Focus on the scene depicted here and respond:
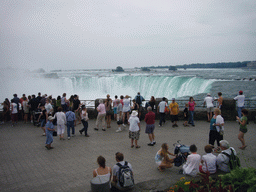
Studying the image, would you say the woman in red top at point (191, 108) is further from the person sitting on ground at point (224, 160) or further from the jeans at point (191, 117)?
the person sitting on ground at point (224, 160)

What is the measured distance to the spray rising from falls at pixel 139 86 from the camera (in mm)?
33188

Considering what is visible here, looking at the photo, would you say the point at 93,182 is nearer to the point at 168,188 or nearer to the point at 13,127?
the point at 168,188

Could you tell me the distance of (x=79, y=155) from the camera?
6863mm

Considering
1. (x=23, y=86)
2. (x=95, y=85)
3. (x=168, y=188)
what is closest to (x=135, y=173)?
Answer: (x=168, y=188)

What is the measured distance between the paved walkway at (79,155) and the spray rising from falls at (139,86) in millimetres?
22691

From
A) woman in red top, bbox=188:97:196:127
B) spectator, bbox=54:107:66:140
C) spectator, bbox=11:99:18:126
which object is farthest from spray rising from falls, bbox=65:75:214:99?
spectator, bbox=54:107:66:140

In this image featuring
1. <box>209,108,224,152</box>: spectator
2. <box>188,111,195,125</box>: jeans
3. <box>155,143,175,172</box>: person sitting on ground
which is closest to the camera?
<box>155,143,175,172</box>: person sitting on ground

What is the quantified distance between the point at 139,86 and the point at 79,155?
95.3 ft

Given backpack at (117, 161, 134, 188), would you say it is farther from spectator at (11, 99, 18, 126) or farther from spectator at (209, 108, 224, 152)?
spectator at (11, 99, 18, 126)

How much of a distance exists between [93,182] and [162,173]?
7.76 ft

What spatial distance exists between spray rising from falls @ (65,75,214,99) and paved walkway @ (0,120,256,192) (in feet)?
74.4

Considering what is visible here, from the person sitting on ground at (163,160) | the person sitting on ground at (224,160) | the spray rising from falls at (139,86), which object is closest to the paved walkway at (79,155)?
the person sitting on ground at (163,160)

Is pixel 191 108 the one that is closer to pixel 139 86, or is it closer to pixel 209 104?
pixel 209 104

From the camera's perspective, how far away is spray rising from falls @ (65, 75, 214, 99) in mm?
33188
